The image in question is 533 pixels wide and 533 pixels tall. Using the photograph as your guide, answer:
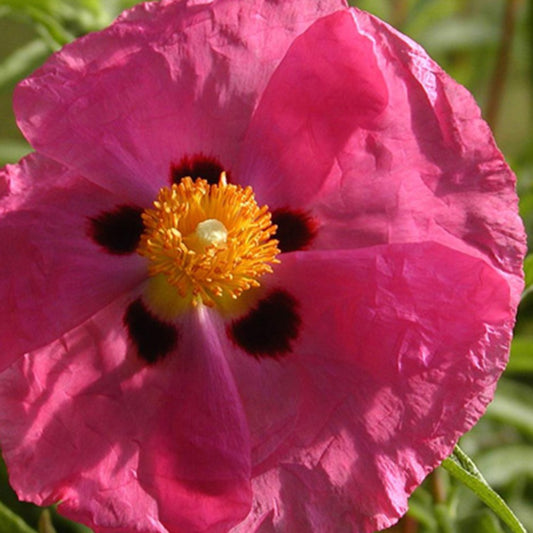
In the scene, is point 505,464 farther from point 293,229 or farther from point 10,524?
point 10,524

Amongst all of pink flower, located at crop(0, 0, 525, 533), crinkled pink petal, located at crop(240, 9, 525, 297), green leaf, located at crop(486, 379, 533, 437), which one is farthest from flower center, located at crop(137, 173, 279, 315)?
green leaf, located at crop(486, 379, 533, 437)

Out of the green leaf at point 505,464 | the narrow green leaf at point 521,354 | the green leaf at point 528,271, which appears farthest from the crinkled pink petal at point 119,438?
the green leaf at point 505,464

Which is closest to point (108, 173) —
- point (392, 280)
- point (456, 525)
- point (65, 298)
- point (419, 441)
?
point (65, 298)

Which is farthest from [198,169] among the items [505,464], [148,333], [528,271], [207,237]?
[505,464]

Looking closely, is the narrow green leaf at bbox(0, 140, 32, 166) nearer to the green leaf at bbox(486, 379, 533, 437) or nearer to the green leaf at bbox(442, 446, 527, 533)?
the green leaf at bbox(486, 379, 533, 437)

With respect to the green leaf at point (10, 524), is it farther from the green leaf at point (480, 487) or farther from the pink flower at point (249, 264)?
the green leaf at point (480, 487)

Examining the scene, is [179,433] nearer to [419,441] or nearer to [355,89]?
[419,441]
